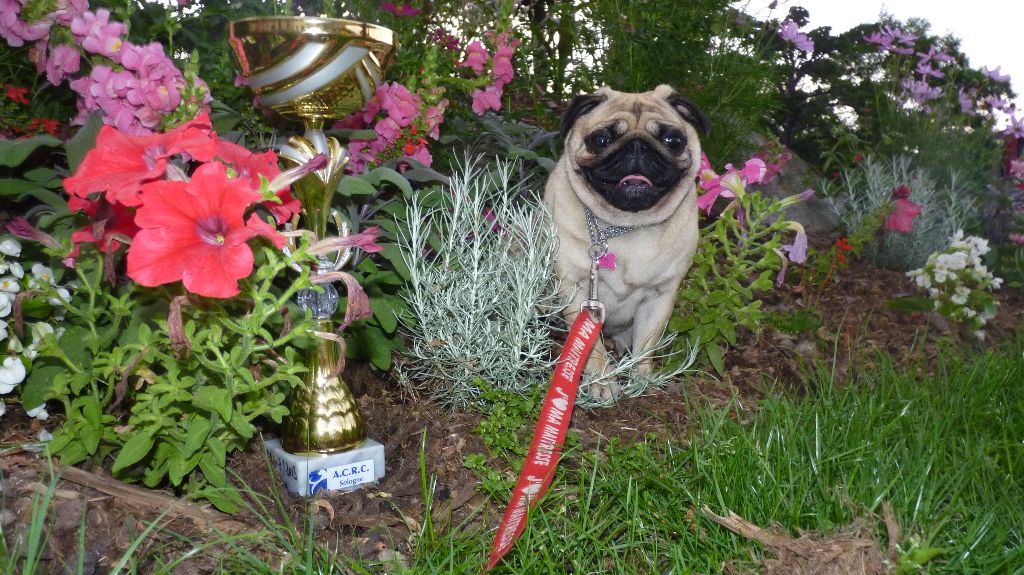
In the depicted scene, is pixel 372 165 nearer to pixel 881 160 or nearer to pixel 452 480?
pixel 452 480

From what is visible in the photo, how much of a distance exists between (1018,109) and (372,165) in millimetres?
6119

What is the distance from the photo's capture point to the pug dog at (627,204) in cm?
245

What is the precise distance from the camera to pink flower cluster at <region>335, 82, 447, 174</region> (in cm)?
277

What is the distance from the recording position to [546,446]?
199 cm

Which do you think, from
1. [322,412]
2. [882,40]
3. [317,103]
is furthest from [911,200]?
[322,412]

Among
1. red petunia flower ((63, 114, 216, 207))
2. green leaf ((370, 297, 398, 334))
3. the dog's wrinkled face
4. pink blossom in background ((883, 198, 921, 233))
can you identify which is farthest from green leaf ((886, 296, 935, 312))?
red petunia flower ((63, 114, 216, 207))

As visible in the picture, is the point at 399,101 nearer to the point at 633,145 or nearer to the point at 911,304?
the point at 633,145

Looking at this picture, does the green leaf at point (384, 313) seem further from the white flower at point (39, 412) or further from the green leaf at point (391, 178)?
the white flower at point (39, 412)

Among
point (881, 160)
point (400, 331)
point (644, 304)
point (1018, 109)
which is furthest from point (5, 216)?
point (1018, 109)

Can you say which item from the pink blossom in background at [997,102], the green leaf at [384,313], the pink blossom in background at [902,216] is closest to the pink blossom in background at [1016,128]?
the pink blossom in background at [997,102]

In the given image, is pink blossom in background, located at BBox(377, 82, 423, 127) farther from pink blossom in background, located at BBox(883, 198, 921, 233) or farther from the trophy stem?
pink blossom in background, located at BBox(883, 198, 921, 233)

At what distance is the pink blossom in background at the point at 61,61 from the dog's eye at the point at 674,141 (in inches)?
71.1

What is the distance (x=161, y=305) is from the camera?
6.68 ft

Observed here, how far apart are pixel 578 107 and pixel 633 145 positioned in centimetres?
25
